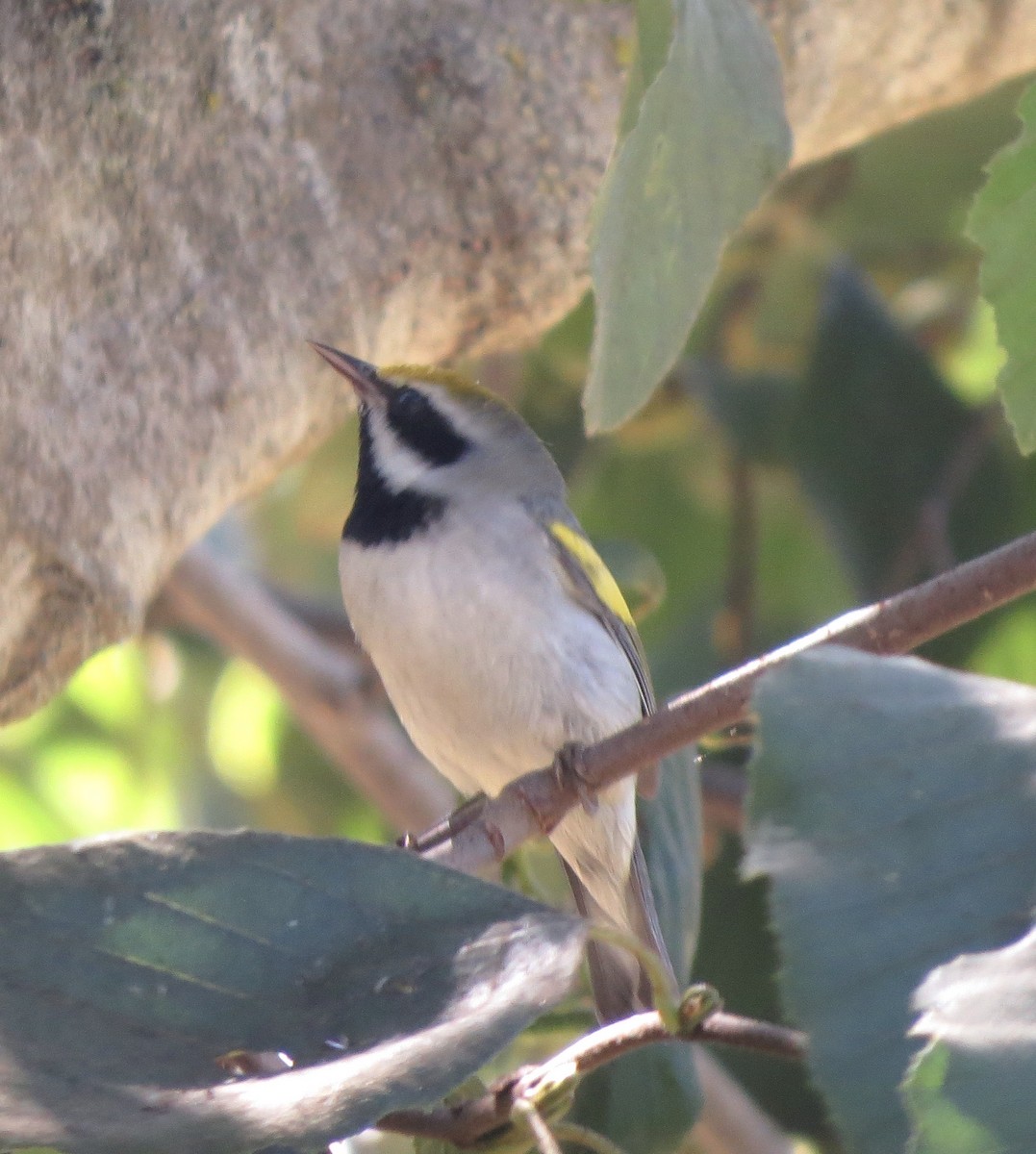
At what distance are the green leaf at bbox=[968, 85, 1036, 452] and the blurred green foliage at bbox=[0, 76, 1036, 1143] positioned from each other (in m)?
1.35

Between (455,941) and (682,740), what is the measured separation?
0.77 feet

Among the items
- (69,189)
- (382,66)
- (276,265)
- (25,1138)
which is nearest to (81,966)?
(25,1138)

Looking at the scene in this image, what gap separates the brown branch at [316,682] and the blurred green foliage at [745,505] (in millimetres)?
246

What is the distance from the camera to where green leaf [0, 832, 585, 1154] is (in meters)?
0.81

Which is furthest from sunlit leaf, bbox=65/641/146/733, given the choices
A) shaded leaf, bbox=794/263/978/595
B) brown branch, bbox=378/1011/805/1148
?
brown branch, bbox=378/1011/805/1148

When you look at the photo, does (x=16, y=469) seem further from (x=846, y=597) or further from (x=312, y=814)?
(x=846, y=597)

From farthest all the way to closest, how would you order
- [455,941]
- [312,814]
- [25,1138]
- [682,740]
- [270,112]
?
1. [312,814]
2. [270,112]
3. [682,740]
4. [455,941]
5. [25,1138]

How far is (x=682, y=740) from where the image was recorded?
1057mm

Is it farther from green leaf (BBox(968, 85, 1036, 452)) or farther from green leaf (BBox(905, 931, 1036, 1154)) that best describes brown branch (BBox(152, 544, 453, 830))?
green leaf (BBox(905, 931, 1036, 1154))

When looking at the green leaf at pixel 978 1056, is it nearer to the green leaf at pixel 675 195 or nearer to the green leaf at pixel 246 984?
the green leaf at pixel 246 984

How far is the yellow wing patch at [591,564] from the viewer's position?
5.90ft

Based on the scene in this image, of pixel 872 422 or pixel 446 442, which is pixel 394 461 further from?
pixel 872 422

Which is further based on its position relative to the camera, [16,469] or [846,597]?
[846,597]

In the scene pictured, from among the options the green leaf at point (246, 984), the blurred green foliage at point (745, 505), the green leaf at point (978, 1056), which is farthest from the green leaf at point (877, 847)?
the blurred green foliage at point (745, 505)
